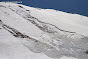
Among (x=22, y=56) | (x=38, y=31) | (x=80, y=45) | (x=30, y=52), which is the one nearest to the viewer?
(x=22, y=56)

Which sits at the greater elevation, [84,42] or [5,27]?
[5,27]

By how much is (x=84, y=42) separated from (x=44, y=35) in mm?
1195

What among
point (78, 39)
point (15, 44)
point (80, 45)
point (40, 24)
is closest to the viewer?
point (15, 44)

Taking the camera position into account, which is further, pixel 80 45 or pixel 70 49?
pixel 80 45

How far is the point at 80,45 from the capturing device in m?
2.61

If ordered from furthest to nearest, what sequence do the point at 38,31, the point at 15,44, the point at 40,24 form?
the point at 40,24 → the point at 38,31 → the point at 15,44

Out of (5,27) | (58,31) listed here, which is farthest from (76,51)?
(5,27)

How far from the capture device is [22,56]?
74.9 inches

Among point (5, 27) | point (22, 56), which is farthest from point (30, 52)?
point (5, 27)

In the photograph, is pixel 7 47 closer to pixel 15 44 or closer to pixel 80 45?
pixel 15 44

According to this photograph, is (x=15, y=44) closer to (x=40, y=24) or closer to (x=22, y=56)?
(x=22, y=56)

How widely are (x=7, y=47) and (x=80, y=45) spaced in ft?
6.19

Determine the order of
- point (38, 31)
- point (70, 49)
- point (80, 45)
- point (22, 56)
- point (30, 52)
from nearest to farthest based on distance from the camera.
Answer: point (22, 56) → point (30, 52) → point (70, 49) → point (80, 45) → point (38, 31)

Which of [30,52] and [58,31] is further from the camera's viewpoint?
[58,31]
